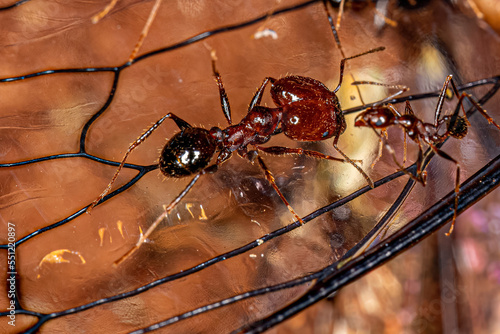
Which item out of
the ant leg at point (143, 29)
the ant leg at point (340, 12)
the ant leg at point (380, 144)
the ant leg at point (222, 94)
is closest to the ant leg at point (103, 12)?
the ant leg at point (143, 29)

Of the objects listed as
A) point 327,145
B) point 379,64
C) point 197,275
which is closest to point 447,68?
point 379,64

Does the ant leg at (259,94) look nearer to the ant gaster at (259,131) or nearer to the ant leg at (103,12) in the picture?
the ant gaster at (259,131)

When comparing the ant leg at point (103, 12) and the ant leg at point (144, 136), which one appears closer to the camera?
the ant leg at point (144, 136)

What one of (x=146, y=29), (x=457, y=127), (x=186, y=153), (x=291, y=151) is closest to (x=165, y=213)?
(x=186, y=153)

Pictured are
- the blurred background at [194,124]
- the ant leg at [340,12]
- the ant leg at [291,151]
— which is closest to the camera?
the blurred background at [194,124]

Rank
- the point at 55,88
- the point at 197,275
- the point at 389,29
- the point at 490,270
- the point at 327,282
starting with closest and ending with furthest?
the point at 327,282 < the point at 197,275 < the point at 55,88 < the point at 389,29 < the point at 490,270

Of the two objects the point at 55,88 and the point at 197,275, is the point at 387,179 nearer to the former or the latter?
the point at 197,275
